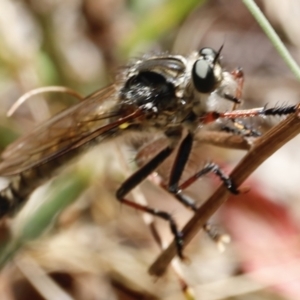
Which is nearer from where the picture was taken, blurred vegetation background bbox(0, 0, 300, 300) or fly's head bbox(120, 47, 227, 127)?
fly's head bbox(120, 47, 227, 127)

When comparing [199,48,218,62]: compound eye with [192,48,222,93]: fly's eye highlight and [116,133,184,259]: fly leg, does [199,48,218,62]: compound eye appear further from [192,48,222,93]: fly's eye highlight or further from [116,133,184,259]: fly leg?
[116,133,184,259]: fly leg

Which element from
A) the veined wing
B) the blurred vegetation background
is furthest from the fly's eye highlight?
the veined wing

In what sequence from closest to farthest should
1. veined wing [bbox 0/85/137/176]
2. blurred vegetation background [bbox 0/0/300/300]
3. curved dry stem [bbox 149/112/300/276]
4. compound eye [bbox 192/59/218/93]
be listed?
1. curved dry stem [bbox 149/112/300/276]
2. compound eye [bbox 192/59/218/93]
3. veined wing [bbox 0/85/137/176]
4. blurred vegetation background [bbox 0/0/300/300]

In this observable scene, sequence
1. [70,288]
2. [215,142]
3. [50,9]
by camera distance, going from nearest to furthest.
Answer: [215,142], [70,288], [50,9]

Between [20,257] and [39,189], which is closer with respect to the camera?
[20,257]

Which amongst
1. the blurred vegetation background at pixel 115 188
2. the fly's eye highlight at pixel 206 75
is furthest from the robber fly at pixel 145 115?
the blurred vegetation background at pixel 115 188

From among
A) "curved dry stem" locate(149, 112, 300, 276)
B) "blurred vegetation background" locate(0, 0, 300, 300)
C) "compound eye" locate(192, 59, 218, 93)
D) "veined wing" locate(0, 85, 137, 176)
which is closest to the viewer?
"curved dry stem" locate(149, 112, 300, 276)

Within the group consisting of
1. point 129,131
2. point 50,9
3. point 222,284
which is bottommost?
point 222,284

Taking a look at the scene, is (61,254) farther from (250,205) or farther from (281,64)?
(281,64)

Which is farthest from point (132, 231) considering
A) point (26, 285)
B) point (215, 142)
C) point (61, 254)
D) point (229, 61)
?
point (229, 61)
